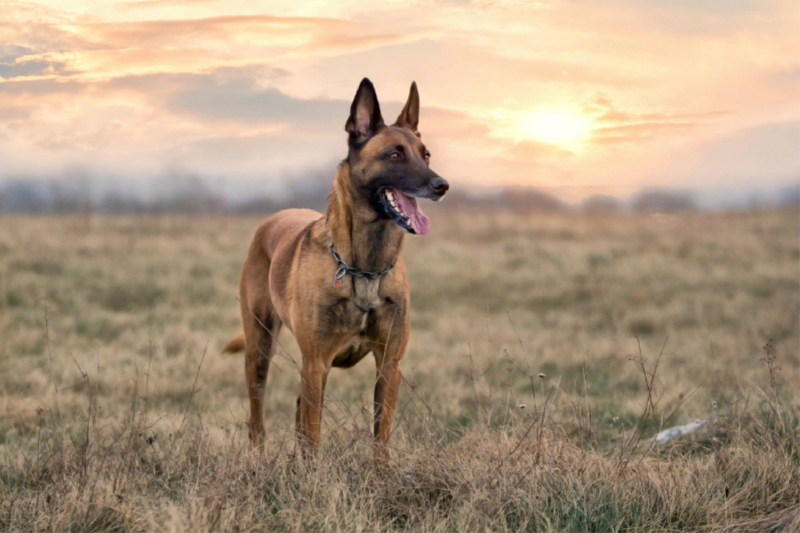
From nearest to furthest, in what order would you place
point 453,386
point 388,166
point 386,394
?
point 388,166 → point 386,394 → point 453,386

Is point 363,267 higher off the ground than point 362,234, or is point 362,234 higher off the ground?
point 362,234

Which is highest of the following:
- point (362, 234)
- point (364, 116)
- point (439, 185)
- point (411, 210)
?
point (364, 116)

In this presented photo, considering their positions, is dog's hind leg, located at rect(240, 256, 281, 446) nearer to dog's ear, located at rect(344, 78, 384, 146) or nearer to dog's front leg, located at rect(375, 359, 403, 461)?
dog's front leg, located at rect(375, 359, 403, 461)

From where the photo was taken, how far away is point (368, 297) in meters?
4.31

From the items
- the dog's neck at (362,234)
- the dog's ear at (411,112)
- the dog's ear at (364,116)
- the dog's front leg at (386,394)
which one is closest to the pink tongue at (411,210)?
the dog's neck at (362,234)

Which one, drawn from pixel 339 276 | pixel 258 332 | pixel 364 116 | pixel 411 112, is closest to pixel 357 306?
pixel 339 276

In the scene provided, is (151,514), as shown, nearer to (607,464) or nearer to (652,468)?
(607,464)

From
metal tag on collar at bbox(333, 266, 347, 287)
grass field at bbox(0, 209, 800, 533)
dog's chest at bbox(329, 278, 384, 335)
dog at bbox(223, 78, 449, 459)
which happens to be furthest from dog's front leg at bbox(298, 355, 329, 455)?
metal tag on collar at bbox(333, 266, 347, 287)

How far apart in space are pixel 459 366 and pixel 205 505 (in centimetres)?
636

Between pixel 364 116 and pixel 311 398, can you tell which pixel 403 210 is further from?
pixel 311 398

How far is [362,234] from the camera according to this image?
435 centimetres

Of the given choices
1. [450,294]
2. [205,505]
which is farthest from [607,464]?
[450,294]

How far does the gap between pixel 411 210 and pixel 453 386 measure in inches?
171

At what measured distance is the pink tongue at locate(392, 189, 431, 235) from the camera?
411cm
